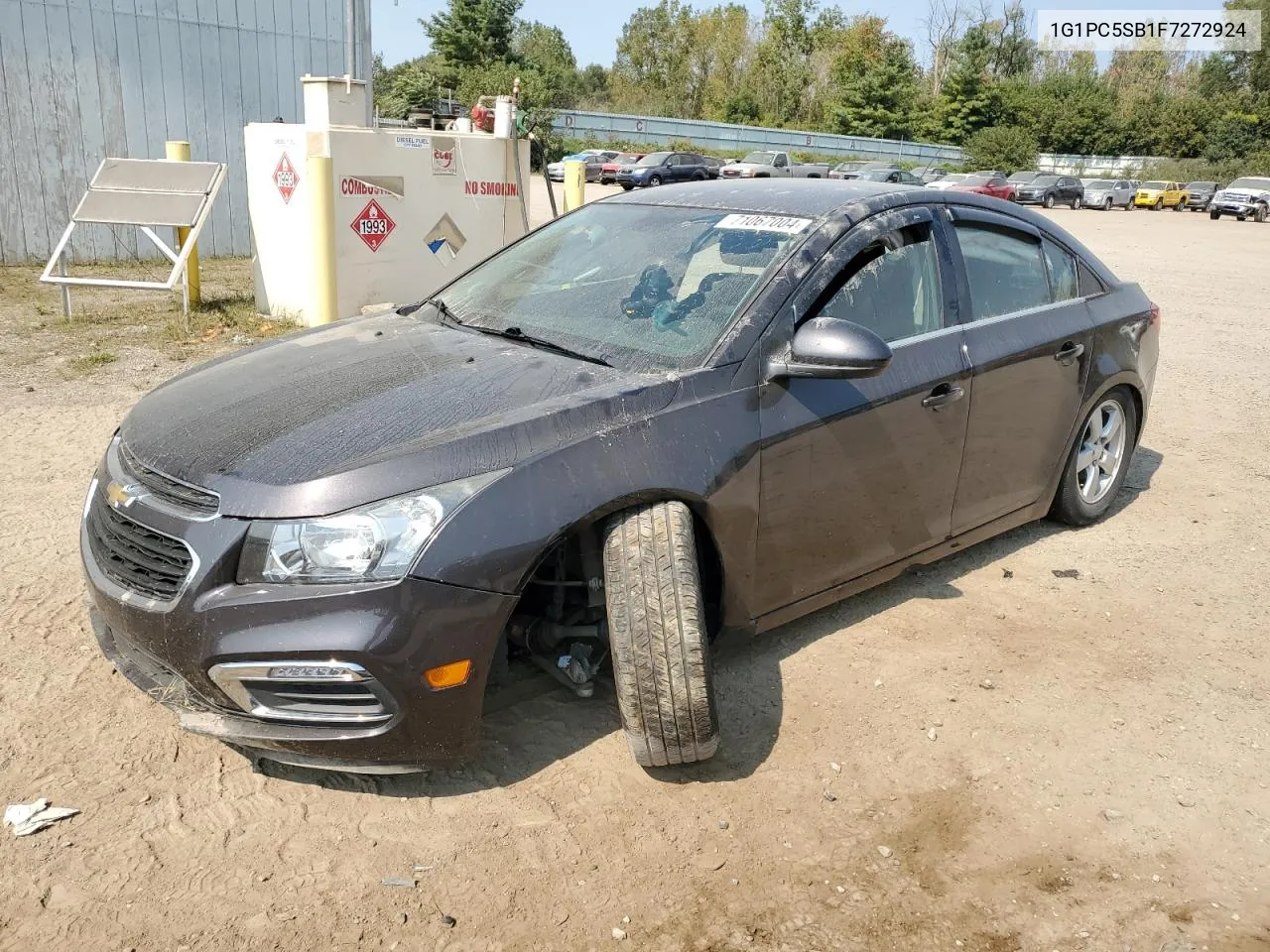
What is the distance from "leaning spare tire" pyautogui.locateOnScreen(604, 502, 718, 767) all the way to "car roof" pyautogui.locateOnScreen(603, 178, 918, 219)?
4.87ft

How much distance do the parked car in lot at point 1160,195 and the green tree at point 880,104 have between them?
2219 centimetres

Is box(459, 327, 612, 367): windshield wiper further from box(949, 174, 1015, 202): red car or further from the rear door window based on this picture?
box(949, 174, 1015, 202): red car

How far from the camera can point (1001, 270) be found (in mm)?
4387

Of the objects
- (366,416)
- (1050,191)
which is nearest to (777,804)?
(366,416)

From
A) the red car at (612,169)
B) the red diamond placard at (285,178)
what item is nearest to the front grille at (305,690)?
the red diamond placard at (285,178)

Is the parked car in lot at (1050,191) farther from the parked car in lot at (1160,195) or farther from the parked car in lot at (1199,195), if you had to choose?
the parked car in lot at (1199,195)

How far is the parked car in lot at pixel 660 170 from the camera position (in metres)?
35.6

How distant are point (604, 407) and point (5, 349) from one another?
7113 mm

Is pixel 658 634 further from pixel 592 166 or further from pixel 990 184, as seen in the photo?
pixel 592 166

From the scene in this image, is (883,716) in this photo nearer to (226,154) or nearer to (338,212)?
(338,212)

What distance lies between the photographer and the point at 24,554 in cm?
442

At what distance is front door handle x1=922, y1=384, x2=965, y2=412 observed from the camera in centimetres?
385

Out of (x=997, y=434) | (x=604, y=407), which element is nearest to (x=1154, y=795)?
(x=997, y=434)

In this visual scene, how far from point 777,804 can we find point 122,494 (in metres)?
2.04
